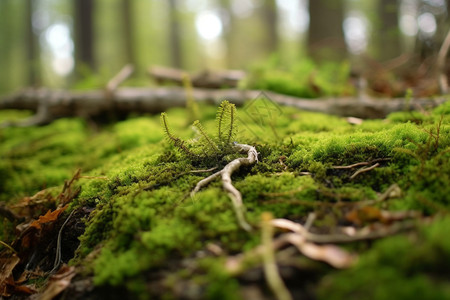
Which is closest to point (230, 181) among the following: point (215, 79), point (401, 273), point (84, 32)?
point (401, 273)

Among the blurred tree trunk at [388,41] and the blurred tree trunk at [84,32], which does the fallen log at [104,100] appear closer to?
the blurred tree trunk at [388,41]

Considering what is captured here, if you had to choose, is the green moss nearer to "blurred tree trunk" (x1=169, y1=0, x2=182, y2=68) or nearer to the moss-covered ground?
the moss-covered ground

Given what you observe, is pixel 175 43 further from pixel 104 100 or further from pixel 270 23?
pixel 104 100

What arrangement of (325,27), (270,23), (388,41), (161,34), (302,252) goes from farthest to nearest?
(161,34) → (270,23) → (388,41) → (325,27) → (302,252)

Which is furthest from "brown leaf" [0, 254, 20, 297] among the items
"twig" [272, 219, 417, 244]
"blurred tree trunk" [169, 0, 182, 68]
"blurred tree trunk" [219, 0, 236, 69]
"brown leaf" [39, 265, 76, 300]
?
"blurred tree trunk" [219, 0, 236, 69]

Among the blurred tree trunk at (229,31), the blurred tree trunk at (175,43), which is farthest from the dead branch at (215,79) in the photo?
the blurred tree trunk at (229,31)

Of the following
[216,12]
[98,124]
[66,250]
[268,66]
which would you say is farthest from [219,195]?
[216,12]
